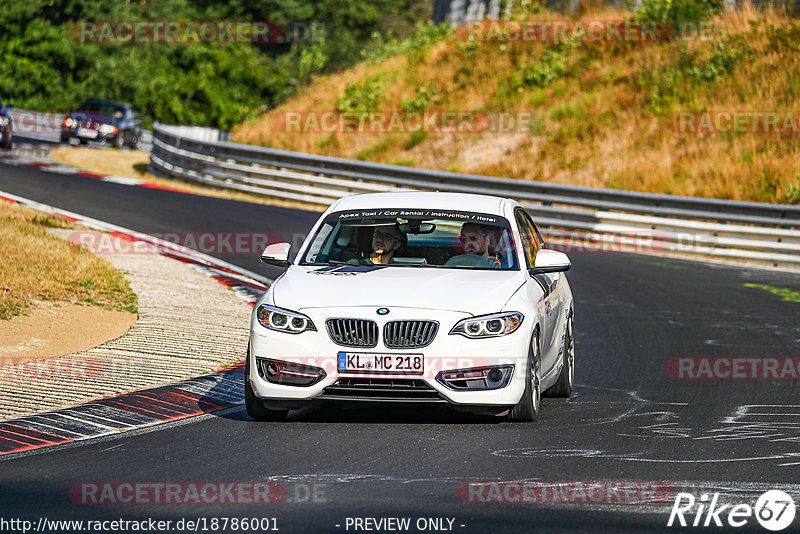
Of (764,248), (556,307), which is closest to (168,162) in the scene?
(764,248)

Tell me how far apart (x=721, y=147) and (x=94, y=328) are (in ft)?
61.5

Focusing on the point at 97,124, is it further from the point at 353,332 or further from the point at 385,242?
the point at 353,332

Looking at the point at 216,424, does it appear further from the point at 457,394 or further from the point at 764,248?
the point at 764,248

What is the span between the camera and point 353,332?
8.05 m

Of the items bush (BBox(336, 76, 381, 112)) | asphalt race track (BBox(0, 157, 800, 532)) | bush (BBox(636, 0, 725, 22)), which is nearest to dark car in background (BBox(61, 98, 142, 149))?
bush (BBox(336, 76, 381, 112))

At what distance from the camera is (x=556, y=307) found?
373 inches

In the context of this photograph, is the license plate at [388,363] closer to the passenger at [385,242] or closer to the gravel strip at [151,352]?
the passenger at [385,242]

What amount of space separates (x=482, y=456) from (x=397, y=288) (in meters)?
1.42

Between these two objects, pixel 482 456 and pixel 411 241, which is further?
pixel 411 241

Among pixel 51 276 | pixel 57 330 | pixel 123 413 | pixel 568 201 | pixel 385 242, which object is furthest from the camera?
pixel 568 201

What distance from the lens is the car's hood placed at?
321 inches

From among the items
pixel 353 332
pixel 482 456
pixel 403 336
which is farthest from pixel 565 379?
pixel 482 456

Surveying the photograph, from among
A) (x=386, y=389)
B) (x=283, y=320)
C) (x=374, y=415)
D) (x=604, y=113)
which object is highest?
(x=604, y=113)

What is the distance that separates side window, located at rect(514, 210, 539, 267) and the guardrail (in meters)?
12.0
